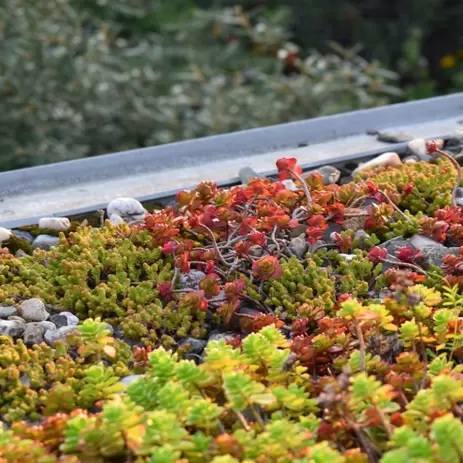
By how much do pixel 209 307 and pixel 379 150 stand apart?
1326mm

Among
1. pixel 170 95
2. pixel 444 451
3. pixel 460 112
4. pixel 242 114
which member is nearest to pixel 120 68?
pixel 170 95

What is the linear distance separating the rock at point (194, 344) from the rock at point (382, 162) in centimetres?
119

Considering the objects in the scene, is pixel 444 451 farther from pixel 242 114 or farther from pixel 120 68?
pixel 120 68

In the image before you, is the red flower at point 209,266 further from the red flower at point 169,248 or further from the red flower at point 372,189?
the red flower at point 372,189

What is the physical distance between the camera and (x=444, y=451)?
59.2 inches

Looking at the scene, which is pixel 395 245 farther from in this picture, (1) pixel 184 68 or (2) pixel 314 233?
(1) pixel 184 68

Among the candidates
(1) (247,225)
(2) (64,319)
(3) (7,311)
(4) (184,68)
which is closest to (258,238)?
(1) (247,225)

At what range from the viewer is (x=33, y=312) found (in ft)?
7.39

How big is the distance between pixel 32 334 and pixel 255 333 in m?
0.54

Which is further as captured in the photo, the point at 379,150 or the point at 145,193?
the point at 379,150

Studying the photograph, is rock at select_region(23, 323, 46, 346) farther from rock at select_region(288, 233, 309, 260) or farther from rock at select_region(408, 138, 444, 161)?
rock at select_region(408, 138, 444, 161)

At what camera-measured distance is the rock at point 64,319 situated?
2.25m

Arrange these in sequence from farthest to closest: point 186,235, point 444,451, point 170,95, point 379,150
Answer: point 170,95
point 379,150
point 186,235
point 444,451

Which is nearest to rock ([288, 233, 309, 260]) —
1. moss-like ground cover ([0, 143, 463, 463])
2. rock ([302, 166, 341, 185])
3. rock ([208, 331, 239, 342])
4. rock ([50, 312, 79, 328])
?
moss-like ground cover ([0, 143, 463, 463])
